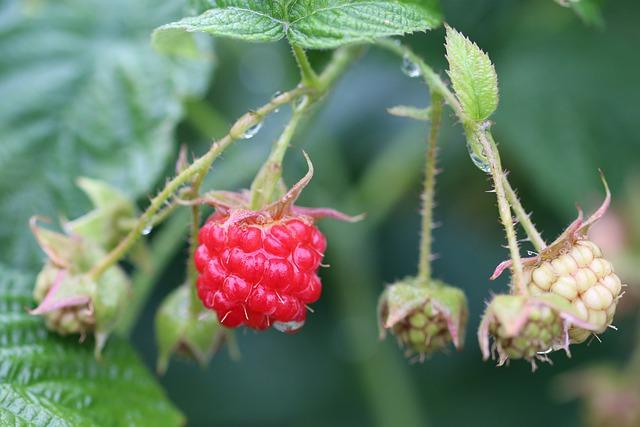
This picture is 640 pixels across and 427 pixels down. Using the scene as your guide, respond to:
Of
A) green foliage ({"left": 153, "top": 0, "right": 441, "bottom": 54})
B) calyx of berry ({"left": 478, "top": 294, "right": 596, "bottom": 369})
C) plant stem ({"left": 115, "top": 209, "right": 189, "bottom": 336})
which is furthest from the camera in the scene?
plant stem ({"left": 115, "top": 209, "right": 189, "bottom": 336})

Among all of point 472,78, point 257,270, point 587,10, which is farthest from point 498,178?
point 587,10

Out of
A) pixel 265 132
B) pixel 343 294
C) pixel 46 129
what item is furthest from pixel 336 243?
pixel 46 129

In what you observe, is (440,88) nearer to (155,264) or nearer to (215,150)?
(215,150)

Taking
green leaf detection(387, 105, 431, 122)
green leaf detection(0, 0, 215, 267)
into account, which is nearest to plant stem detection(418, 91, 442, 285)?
green leaf detection(387, 105, 431, 122)

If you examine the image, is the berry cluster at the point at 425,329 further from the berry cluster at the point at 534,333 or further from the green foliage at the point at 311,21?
the green foliage at the point at 311,21

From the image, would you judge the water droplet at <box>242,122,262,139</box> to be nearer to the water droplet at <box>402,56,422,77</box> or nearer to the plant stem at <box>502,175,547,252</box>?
the water droplet at <box>402,56,422,77</box>

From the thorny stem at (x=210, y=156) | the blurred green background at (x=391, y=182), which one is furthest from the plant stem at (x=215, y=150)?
the blurred green background at (x=391, y=182)
